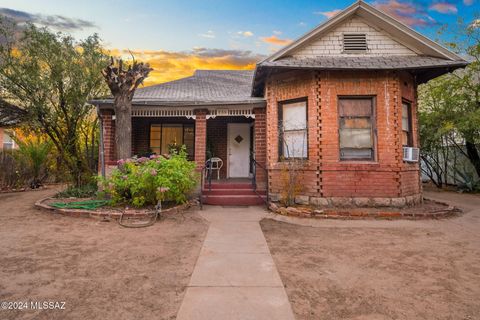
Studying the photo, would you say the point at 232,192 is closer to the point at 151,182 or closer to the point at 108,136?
the point at 151,182

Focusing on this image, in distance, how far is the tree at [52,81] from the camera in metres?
9.63

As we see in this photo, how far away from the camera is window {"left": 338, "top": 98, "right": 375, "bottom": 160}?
7715 millimetres

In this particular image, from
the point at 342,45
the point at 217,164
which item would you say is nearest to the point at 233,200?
the point at 217,164

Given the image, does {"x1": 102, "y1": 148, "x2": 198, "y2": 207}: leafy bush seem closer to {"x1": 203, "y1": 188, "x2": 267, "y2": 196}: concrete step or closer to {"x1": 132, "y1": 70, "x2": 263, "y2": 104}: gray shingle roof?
{"x1": 203, "y1": 188, "x2": 267, "y2": 196}: concrete step

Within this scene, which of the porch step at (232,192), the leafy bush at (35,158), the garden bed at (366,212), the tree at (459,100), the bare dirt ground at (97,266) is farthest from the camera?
the leafy bush at (35,158)

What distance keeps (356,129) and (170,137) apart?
26.7 ft

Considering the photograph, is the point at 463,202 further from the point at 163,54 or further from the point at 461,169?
the point at 163,54

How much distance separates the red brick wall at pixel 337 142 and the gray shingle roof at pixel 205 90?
239cm

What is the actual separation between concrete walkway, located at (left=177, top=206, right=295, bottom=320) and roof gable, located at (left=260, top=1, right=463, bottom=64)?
601 cm

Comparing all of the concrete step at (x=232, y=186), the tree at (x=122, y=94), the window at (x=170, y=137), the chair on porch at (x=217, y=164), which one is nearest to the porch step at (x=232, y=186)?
the concrete step at (x=232, y=186)

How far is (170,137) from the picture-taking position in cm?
1208

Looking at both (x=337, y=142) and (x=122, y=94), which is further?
(x=122, y=94)

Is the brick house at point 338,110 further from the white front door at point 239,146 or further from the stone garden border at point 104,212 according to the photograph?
the white front door at point 239,146

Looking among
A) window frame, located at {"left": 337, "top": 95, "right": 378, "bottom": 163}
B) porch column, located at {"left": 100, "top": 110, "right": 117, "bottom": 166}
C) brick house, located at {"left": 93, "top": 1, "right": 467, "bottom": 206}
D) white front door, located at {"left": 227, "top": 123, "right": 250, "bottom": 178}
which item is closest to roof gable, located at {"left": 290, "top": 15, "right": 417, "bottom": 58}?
brick house, located at {"left": 93, "top": 1, "right": 467, "bottom": 206}
